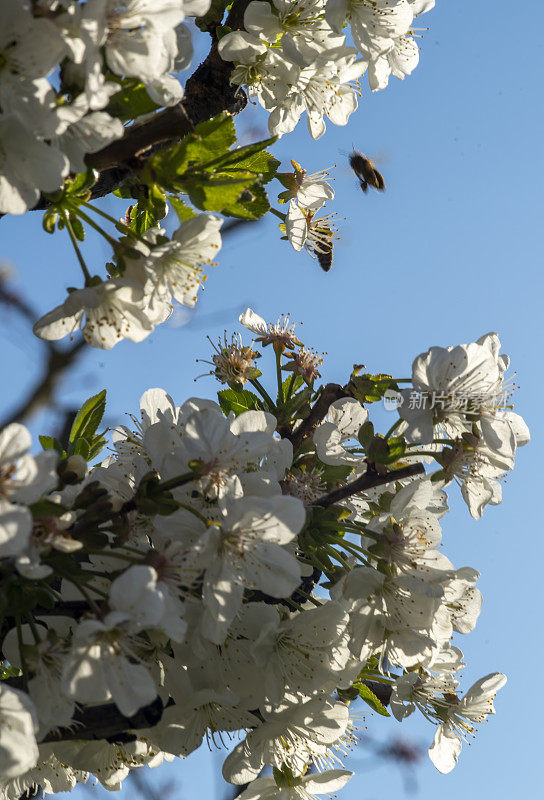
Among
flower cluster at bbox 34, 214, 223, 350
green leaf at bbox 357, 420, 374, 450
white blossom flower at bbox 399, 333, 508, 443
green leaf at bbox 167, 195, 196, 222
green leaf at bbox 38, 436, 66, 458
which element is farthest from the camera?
green leaf at bbox 38, 436, 66, 458

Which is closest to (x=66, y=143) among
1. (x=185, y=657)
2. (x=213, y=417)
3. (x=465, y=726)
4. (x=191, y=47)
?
(x=191, y=47)

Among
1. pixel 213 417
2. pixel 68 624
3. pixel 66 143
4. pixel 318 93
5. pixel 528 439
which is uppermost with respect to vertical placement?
pixel 66 143

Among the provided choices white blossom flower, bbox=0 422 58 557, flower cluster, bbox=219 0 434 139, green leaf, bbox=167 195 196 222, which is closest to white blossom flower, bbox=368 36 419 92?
flower cluster, bbox=219 0 434 139

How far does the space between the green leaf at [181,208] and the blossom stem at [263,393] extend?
775 millimetres

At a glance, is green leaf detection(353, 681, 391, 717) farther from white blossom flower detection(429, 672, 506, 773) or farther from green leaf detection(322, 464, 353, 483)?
green leaf detection(322, 464, 353, 483)

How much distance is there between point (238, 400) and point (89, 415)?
1.46ft

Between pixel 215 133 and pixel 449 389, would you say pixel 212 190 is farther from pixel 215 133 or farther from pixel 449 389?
pixel 449 389

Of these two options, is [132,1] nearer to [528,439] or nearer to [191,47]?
[191,47]

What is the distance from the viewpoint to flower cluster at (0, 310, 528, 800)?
135 cm

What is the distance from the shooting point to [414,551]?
1818 mm

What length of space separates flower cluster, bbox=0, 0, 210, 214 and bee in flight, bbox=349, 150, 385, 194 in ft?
6.52

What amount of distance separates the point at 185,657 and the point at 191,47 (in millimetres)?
1295

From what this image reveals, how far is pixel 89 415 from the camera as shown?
227cm

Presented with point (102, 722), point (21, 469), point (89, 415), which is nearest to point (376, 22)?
point (89, 415)
